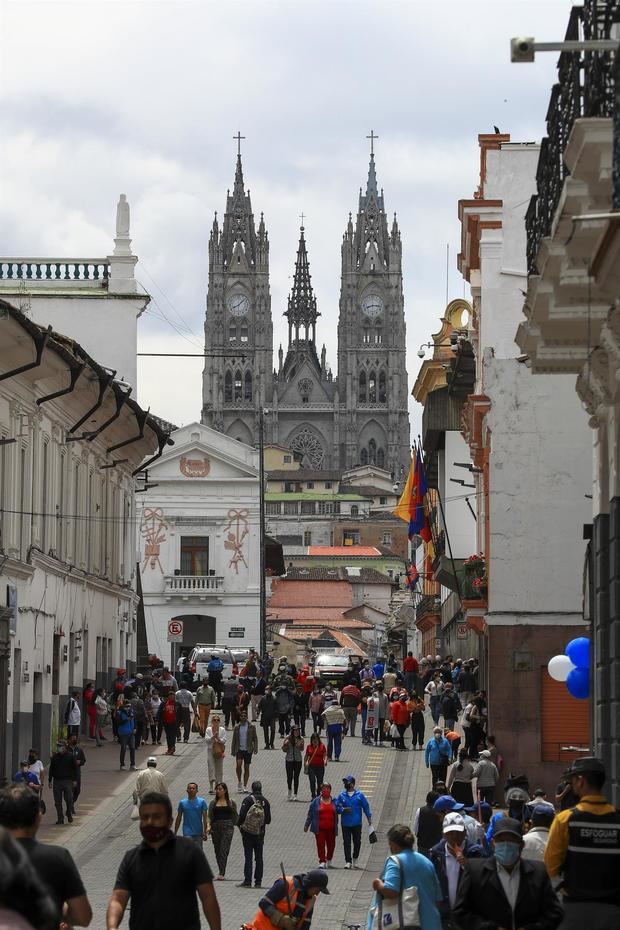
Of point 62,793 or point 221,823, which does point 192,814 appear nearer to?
point 221,823

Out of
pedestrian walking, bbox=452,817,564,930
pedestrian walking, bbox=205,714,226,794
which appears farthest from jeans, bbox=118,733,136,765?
pedestrian walking, bbox=452,817,564,930

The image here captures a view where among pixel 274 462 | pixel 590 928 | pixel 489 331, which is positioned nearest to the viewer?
pixel 590 928

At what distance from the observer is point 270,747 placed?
37.8 m

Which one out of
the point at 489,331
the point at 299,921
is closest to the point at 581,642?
the point at 299,921

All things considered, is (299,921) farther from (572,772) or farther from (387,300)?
(387,300)

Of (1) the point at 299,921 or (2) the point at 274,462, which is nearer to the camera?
(1) the point at 299,921

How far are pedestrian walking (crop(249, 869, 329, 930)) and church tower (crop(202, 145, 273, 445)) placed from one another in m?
175

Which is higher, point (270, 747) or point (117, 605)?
point (117, 605)

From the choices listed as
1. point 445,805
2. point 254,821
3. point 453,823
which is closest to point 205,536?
point 254,821

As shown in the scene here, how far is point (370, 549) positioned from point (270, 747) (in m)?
106

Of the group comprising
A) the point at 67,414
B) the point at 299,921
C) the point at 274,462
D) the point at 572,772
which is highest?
the point at 274,462

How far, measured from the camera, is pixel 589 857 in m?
9.51

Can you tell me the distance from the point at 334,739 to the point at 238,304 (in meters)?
162

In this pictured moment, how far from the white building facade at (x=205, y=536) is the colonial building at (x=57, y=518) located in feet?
94.2
